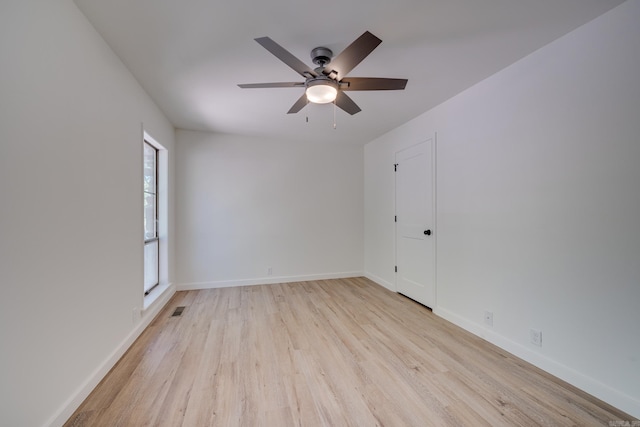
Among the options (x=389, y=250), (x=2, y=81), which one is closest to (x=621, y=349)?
(x=389, y=250)

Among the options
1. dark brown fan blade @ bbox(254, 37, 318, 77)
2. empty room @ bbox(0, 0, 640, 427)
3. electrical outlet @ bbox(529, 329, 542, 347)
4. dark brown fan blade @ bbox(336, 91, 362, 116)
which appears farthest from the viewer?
dark brown fan blade @ bbox(336, 91, 362, 116)

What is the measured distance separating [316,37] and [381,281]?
360 centimetres

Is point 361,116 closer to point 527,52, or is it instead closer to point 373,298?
point 527,52

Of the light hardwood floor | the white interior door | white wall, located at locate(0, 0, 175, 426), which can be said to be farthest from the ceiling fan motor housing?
the light hardwood floor

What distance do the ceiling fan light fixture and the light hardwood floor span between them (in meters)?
2.16

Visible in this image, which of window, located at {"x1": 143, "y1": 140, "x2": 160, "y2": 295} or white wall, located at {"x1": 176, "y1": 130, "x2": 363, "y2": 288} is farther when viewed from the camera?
white wall, located at {"x1": 176, "y1": 130, "x2": 363, "y2": 288}

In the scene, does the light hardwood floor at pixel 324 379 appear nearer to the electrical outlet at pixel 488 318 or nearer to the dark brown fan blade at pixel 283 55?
the electrical outlet at pixel 488 318

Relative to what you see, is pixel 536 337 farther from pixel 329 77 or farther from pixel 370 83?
pixel 329 77

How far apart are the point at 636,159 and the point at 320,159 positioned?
3749mm

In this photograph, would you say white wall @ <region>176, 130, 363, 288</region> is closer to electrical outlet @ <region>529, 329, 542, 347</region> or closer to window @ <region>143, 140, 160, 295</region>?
window @ <region>143, 140, 160, 295</region>

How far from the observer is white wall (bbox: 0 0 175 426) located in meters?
1.16

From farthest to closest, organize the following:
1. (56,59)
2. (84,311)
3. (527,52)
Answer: (527,52) < (84,311) < (56,59)

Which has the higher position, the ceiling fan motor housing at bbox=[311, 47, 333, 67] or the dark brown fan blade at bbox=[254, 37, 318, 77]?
the ceiling fan motor housing at bbox=[311, 47, 333, 67]

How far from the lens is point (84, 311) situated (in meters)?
1.67
